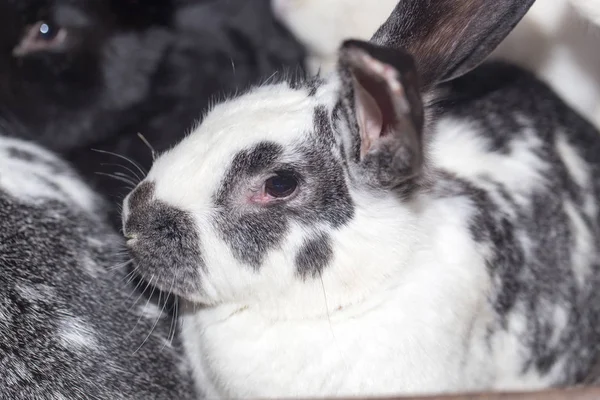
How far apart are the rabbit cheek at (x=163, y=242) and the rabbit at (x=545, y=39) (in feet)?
3.89

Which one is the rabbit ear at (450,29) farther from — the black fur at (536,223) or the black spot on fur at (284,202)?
the black spot on fur at (284,202)

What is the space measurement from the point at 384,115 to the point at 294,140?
0.97 feet

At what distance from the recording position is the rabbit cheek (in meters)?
2.32

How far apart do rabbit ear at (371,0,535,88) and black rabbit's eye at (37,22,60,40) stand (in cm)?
177

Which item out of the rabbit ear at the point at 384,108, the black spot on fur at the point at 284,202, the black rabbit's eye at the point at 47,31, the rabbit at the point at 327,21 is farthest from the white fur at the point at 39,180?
the rabbit ear at the point at 384,108

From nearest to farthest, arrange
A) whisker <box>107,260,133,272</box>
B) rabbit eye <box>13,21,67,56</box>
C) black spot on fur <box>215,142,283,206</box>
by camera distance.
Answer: black spot on fur <box>215,142,283,206</box>, whisker <box>107,260,133,272</box>, rabbit eye <box>13,21,67,56</box>

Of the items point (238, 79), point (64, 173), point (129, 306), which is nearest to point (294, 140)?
point (129, 306)

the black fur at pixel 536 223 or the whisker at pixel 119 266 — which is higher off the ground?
the black fur at pixel 536 223

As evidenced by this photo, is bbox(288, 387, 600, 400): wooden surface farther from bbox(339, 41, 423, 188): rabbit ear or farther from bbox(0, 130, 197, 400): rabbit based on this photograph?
bbox(0, 130, 197, 400): rabbit

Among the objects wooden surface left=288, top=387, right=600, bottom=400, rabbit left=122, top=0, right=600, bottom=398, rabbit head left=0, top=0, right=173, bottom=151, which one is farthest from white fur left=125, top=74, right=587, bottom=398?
rabbit head left=0, top=0, right=173, bottom=151

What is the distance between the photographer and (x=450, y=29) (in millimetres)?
2355

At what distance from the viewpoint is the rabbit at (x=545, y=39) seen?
330 cm

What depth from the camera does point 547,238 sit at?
2900mm

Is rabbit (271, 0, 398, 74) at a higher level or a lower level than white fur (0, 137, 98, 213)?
higher
